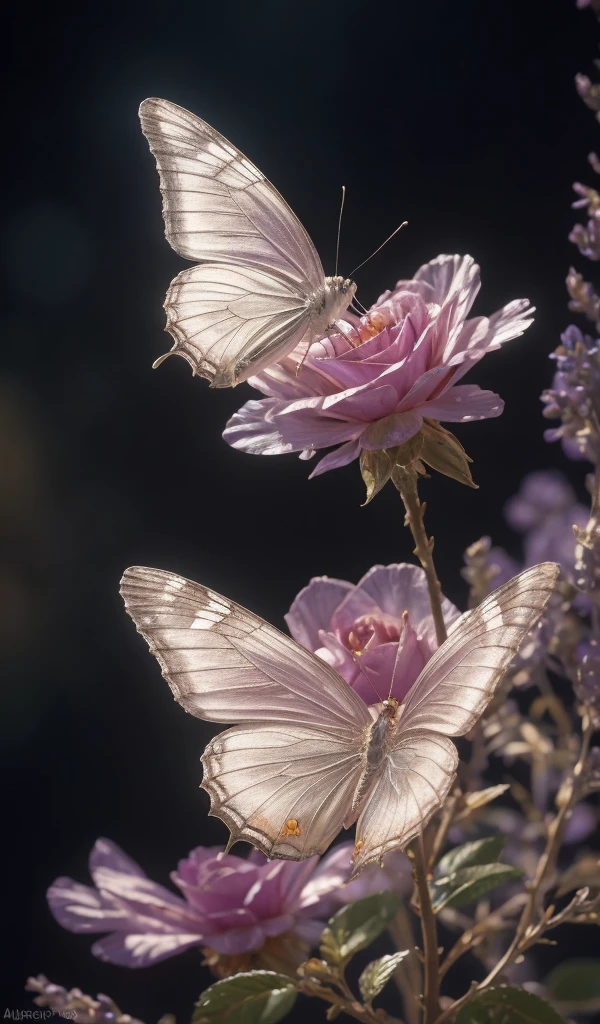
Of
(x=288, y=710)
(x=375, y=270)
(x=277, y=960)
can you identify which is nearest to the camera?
(x=288, y=710)

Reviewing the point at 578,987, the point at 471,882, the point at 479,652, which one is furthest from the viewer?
the point at 578,987

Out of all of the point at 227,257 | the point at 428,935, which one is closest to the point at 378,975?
the point at 428,935

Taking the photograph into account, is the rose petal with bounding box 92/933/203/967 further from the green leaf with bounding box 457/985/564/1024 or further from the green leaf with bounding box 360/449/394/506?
the green leaf with bounding box 360/449/394/506

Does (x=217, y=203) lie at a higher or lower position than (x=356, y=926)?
higher

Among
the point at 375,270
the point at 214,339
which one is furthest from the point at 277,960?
the point at 375,270

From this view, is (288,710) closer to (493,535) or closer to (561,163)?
(493,535)

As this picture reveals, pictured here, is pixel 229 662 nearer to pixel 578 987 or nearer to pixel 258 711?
pixel 258 711
